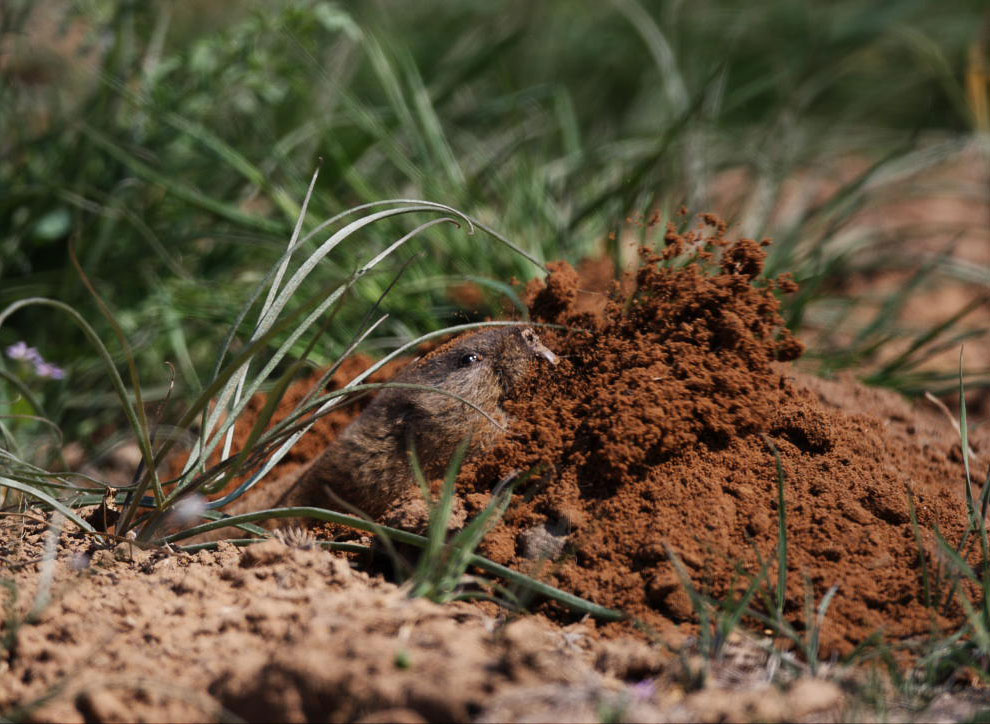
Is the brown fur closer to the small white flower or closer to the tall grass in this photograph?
the tall grass

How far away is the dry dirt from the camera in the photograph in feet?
4.23

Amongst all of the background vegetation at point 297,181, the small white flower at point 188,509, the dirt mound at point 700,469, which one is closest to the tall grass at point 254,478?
the small white flower at point 188,509

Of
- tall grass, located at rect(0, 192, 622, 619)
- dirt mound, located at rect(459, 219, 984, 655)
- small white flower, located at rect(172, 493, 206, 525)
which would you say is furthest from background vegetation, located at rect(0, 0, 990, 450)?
small white flower, located at rect(172, 493, 206, 525)

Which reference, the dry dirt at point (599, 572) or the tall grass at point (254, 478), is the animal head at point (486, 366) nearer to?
the dry dirt at point (599, 572)

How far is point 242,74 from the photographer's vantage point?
3266 mm

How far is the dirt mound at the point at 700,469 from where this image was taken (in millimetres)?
1656

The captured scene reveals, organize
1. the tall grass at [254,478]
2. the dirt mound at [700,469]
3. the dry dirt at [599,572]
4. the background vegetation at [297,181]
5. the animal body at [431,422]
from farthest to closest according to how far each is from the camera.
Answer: the background vegetation at [297,181] < the animal body at [431,422] < the dirt mound at [700,469] < the tall grass at [254,478] < the dry dirt at [599,572]

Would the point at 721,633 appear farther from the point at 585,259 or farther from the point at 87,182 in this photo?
the point at 87,182

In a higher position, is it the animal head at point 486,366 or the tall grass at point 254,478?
the animal head at point 486,366

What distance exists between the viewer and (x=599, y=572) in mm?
1695

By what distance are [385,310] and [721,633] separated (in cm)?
176

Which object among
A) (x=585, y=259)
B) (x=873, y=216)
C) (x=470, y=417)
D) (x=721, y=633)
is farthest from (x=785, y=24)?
(x=721, y=633)

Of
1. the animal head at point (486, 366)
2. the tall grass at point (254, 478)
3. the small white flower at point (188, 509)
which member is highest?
the animal head at point (486, 366)

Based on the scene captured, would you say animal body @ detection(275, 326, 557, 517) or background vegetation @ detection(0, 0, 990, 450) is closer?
animal body @ detection(275, 326, 557, 517)
